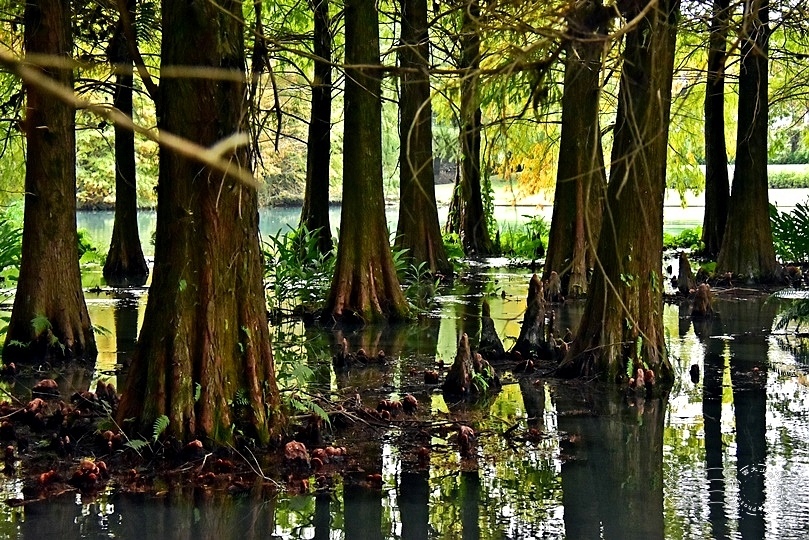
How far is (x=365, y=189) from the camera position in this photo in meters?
14.6

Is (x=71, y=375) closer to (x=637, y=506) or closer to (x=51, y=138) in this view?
(x=51, y=138)

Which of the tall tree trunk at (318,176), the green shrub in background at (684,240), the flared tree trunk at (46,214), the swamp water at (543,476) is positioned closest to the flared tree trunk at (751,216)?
the swamp water at (543,476)

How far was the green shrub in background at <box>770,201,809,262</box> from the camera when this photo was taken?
19047 mm

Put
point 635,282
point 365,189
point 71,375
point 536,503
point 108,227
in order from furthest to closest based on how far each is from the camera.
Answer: point 108,227, point 365,189, point 71,375, point 635,282, point 536,503

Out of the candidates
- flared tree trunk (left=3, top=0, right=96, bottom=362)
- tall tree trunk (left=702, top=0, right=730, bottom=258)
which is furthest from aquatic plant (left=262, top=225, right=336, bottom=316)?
tall tree trunk (left=702, top=0, right=730, bottom=258)

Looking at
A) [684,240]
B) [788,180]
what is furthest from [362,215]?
[788,180]

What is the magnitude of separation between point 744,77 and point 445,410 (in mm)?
12532

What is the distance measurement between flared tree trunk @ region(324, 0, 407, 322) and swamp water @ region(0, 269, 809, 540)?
2971 mm

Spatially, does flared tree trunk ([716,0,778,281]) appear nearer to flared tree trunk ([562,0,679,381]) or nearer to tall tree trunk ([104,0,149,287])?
flared tree trunk ([562,0,679,381])

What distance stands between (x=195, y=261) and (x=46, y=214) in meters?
4.58

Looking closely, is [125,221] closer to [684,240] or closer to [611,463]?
[684,240]

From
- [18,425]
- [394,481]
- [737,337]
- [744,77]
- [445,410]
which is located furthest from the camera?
[744,77]

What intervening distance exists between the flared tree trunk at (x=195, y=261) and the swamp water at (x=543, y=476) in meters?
0.70

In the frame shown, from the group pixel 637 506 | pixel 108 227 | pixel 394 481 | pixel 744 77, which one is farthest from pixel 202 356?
pixel 108 227
